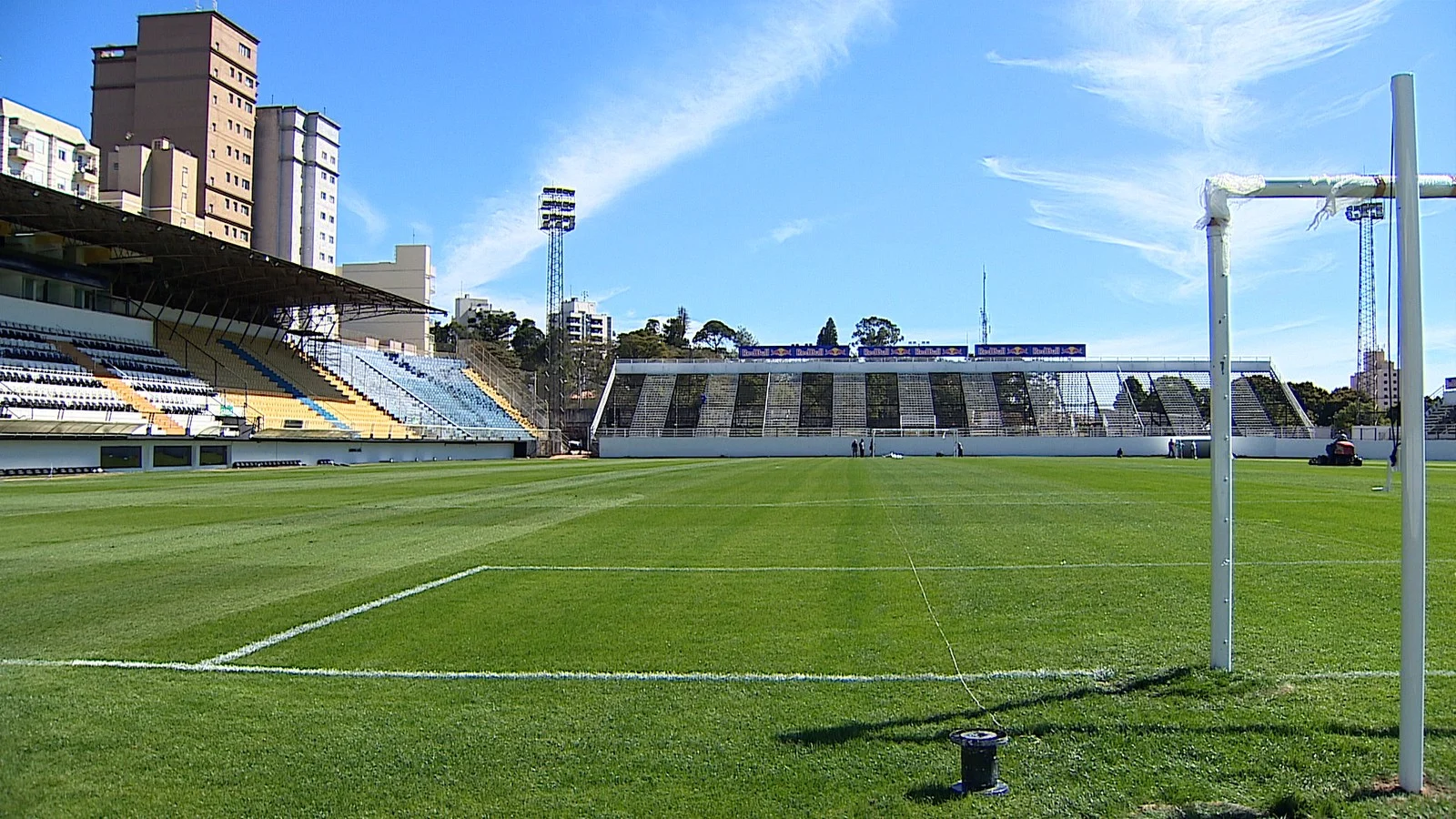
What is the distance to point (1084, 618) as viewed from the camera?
6.44 metres

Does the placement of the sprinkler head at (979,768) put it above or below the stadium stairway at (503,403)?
below

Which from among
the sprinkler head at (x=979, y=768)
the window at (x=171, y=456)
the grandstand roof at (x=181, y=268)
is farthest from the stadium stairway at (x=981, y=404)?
the sprinkler head at (x=979, y=768)

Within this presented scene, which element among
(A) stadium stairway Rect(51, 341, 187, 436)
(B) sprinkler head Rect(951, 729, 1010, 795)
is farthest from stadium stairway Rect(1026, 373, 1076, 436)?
(B) sprinkler head Rect(951, 729, 1010, 795)

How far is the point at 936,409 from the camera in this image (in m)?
65.5

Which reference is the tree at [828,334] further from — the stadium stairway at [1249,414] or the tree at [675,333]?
the stadium stairway at [1249,414]

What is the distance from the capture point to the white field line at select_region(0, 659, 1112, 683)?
16.5 ft

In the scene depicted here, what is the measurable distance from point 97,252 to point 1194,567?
46463 mm

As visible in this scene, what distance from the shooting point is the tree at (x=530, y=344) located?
10350 cm

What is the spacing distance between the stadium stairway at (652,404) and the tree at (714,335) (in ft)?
210

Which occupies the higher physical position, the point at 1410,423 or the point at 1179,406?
the point at 1179,406

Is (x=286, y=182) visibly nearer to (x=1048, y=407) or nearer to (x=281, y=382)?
(x=281, y=382)

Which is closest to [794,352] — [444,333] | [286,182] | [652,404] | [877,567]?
[652,404]

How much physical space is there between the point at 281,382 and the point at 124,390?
37.9ft

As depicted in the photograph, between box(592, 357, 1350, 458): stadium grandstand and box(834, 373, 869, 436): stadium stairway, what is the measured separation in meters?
0.09
